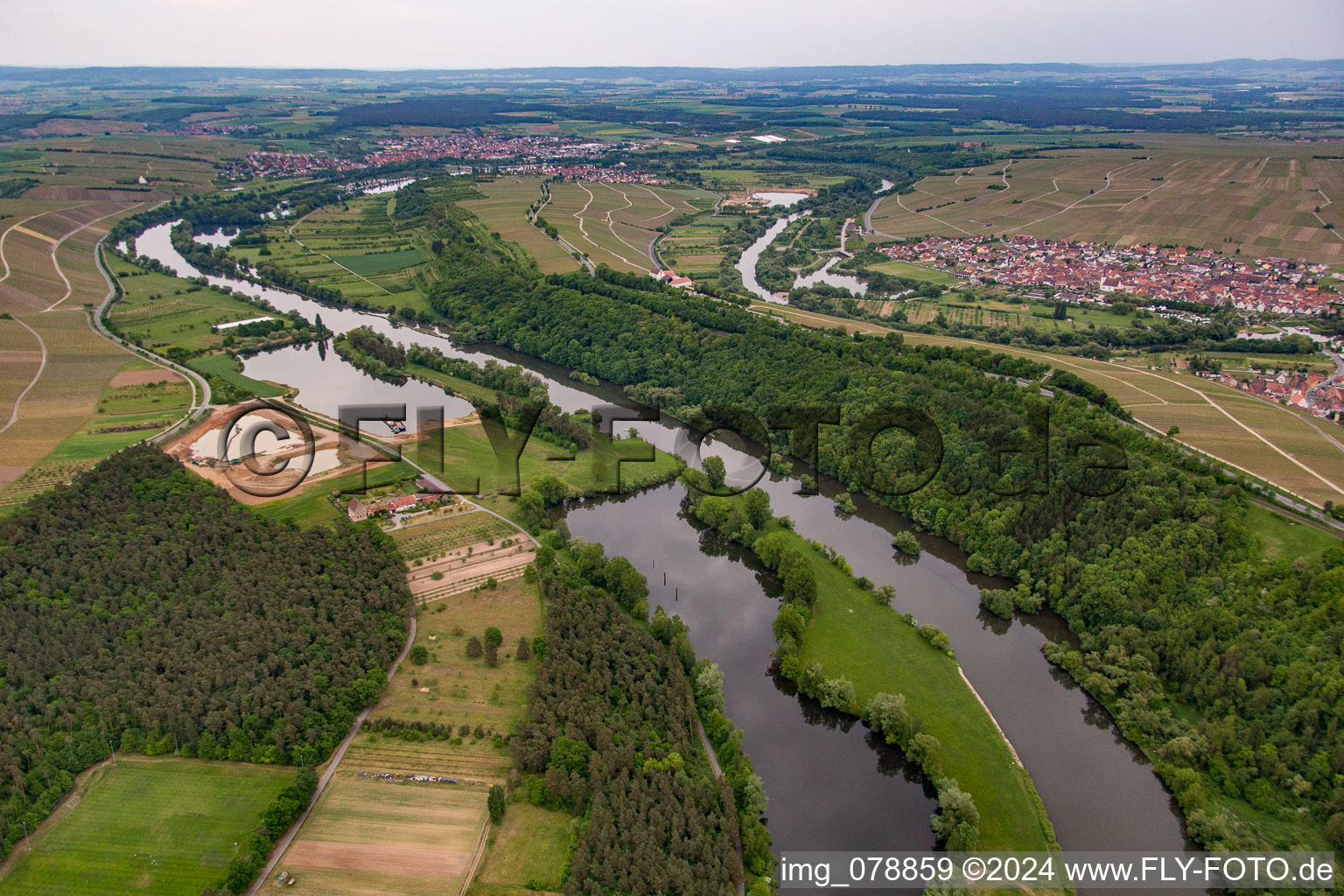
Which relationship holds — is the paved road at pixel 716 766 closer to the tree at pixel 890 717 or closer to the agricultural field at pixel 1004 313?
the tree at pixel 890 717

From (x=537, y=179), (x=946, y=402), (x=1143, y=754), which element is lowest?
(x=1143, y=754)

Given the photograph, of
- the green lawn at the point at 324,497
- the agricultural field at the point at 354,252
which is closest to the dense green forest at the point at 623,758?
the green lawn at the point at 324,497

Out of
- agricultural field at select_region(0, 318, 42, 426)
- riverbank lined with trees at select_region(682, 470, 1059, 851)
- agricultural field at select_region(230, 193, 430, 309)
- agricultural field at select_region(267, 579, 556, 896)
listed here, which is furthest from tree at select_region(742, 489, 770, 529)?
agricultural field at select_region(230, 193, 430, 309)

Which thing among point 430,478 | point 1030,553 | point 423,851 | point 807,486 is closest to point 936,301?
point 807,486

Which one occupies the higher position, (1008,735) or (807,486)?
(807,486)

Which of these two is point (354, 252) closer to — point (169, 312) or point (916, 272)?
point (169, 312)

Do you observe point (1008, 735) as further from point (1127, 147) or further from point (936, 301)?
point (1127, 147)
